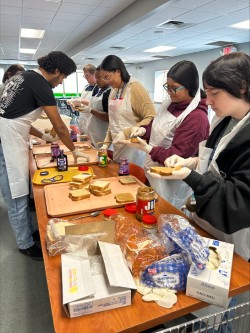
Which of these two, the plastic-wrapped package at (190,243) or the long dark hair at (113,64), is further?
the long dark hair at (113,64)

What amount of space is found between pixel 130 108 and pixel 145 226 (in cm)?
128

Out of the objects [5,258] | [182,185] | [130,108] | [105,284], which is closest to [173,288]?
[105,284]

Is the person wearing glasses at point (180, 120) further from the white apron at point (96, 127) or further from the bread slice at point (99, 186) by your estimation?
the white apron at point (96, 127)

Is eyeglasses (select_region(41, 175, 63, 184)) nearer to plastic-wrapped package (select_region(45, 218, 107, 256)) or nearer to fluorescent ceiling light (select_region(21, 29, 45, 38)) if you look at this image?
plastic-wrapped package (select_region(45, 218, 107, 256))

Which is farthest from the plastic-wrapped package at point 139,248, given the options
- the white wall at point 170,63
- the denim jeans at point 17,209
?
the white wall at point 170,63

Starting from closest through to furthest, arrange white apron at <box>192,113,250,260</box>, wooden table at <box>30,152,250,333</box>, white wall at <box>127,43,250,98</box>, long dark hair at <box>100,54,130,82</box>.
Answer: wooden table at <box>30,152,250,333</box> → white apron at <box>192,113,250,260</box> → long dark hair at <box>100,54,130,82</box> → white wall at <box>127,43,250,98</box>

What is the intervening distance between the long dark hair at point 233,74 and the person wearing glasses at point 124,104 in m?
1.13

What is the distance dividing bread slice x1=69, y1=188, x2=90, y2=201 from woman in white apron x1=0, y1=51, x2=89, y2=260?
60 cm

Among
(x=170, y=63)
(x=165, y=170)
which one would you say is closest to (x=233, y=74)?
(x=165, y=170)

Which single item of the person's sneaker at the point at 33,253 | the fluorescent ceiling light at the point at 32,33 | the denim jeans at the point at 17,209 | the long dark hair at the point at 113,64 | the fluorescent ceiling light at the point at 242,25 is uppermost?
the fluorescent ceiling light at the point at 32,33

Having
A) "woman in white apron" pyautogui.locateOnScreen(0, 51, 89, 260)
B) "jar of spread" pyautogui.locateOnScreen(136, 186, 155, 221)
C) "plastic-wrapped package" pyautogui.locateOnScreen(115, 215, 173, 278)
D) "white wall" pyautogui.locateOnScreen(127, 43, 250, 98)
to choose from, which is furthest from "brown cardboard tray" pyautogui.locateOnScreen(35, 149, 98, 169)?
"white wall" pyautogui.locateOnScreen(127, 43, 250, 98)

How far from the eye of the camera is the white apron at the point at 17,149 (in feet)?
5.57

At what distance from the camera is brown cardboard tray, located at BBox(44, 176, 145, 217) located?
3.92 ft

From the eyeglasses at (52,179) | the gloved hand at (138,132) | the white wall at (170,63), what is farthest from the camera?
the white wall at (170,63)
